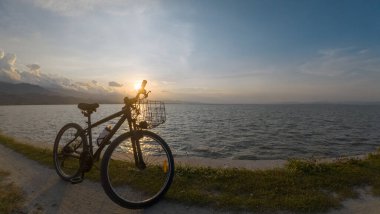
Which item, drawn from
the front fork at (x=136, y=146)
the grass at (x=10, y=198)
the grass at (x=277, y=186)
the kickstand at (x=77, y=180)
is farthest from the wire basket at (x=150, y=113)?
the grass at (x=10, y=198)

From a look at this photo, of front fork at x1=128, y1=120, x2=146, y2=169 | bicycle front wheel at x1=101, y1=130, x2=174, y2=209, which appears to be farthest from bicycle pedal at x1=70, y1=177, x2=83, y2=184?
front fork at x1=128, y1=120, x2=146, y2=169

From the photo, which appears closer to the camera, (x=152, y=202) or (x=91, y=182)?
(x=152, y=202)

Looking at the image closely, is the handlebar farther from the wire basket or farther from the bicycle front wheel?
the bicycle front wheel

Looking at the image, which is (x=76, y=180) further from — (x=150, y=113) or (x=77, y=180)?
(x=150, y=113)

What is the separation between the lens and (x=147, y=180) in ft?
23.9

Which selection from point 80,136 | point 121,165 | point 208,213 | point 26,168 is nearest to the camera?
point 208,213

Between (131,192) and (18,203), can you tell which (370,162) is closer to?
(131,192)

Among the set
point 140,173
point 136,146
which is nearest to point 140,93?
point 136,146

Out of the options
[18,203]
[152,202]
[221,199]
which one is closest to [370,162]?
[221,199]

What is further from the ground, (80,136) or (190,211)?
(80,136)

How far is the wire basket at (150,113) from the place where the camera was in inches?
247

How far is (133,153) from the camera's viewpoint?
6445mm

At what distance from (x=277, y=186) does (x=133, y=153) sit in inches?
151

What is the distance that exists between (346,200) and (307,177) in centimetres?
153
